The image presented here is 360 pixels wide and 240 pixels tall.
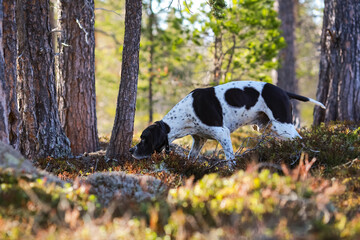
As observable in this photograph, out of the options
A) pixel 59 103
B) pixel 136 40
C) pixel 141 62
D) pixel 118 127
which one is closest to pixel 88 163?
pixel 118 127

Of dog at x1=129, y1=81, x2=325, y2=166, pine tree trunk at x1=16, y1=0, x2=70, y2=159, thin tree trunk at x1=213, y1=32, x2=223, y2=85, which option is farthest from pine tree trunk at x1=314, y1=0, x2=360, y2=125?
pine tree trunk at x1=16, y1=0, x2=70, y2=159

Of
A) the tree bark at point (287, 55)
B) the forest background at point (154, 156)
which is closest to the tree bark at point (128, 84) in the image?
the forest background at point (154, 156)

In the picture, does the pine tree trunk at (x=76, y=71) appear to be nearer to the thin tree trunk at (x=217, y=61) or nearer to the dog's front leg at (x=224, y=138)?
the dog's front leg at (x=224, y=138)

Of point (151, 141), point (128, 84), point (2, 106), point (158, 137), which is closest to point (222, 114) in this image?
point (158, 137)

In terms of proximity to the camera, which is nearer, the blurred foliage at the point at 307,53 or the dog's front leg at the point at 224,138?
the dog's front leg at the point at 224,138

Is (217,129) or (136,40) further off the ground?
(136,40)

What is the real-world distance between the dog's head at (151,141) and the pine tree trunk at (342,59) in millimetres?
4626

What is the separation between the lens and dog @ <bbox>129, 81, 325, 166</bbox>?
6777mm

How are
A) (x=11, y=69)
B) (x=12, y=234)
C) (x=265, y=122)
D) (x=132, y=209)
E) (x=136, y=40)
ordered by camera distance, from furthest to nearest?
(x=265, y=122)
(x=136, y=40)
(x=11, y=69)
(x=132, y=209)
(x=12, y=234)

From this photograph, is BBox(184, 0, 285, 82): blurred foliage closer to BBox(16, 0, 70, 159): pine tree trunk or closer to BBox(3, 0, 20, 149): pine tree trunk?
BBox(16, 0, 70, 159): pine tree trunk

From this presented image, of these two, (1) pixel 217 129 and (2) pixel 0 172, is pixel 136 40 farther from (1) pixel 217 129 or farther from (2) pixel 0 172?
(2) pixel 0 172

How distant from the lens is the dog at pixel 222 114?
6777mm

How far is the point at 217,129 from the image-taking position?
22.1 ft

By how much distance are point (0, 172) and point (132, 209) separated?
1.38 metres
